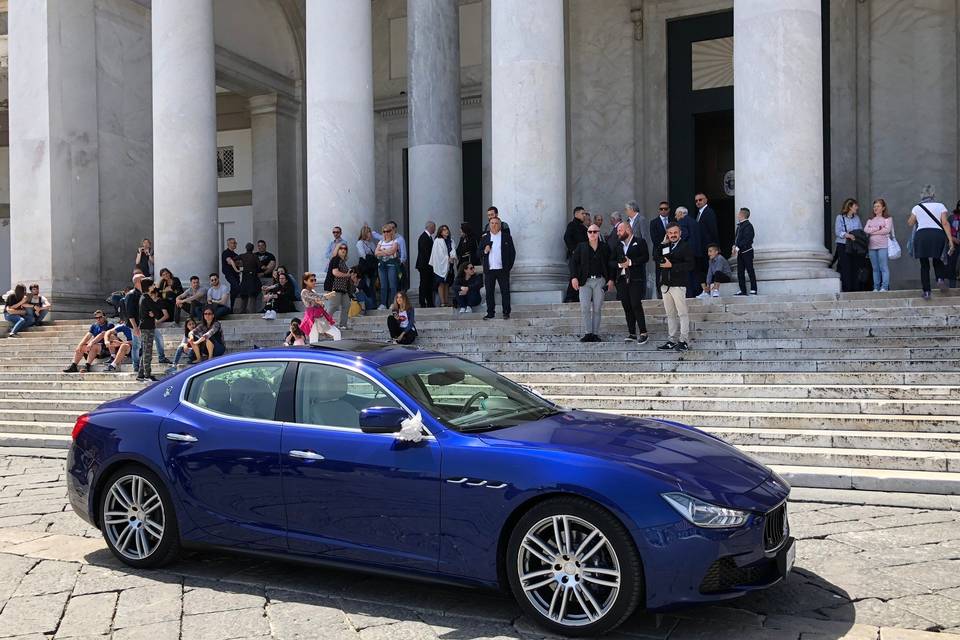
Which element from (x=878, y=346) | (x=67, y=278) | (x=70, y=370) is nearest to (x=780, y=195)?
(x=878, y=346)

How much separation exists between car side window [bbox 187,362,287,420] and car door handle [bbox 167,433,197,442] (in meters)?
0.21

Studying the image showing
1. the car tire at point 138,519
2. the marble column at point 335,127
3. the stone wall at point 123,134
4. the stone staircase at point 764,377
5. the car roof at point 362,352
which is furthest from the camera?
the stone wall at point 123,134

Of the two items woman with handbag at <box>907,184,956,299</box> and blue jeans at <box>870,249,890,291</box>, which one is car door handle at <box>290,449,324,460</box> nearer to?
woman with handbag at <box>907,184,956,299</box>

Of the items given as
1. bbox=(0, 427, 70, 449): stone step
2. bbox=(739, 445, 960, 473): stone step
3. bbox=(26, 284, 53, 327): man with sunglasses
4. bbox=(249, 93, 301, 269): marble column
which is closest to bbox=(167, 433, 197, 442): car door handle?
bbox=(739, 445, 960, 473): stone step

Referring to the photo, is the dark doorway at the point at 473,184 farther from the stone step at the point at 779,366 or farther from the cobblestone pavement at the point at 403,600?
the cobblestone pavement at the point at 403,600

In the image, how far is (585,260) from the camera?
1213 centimetres

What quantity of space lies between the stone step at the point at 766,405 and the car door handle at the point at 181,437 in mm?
5247

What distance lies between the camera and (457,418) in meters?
4.91

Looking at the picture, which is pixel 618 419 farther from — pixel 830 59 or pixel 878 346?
pixel 830 59

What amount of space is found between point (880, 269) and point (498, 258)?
5.78 m

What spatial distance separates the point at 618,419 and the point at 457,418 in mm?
955

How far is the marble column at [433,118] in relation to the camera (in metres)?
18.6

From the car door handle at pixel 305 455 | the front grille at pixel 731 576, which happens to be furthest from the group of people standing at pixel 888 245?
the car door handle at pixel 305 455

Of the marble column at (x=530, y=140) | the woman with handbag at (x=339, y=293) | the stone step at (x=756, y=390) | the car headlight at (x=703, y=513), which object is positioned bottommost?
the stone step at (x=756, y=390)
